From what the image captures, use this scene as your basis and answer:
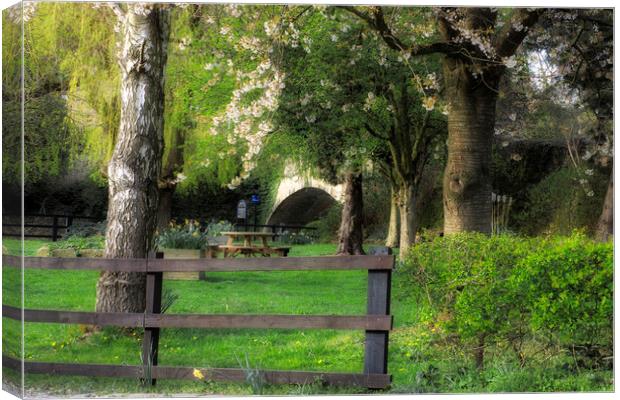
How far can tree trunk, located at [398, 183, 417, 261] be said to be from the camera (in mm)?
6148

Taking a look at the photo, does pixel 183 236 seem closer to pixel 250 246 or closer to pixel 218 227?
pixel 218 227

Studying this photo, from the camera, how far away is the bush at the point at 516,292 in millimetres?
5258

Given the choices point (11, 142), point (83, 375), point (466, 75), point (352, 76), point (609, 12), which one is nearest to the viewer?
point (11, 142)

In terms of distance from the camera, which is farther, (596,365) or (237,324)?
(596,365)

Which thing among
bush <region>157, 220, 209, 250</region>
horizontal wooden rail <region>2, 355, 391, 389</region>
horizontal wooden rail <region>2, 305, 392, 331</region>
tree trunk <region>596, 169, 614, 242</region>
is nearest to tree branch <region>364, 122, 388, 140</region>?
bush <region>157, 220, 209, 250</region>

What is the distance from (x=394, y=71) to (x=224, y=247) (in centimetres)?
174

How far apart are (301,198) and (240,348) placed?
1.06m

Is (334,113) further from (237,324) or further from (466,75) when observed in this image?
(237,324)

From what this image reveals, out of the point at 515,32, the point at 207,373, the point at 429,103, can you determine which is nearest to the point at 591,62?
the point at 515,32

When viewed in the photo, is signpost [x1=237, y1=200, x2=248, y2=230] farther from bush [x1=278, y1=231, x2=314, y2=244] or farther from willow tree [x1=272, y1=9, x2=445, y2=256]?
willow tree [x1=272, y1=9, x2=445, y2=256]

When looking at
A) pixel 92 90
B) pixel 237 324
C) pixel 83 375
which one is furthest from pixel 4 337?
pixel 92 90

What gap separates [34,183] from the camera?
5.25 metres

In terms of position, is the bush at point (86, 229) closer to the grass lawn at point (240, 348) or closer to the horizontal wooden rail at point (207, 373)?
the grass lawn at point (240, 348)

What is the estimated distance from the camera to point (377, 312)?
5.06m
